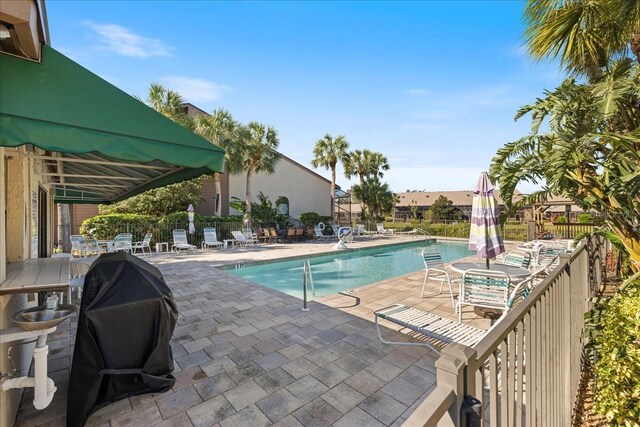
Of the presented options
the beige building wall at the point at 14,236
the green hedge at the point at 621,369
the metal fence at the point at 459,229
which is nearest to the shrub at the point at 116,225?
the beige building wall at the point at 14,236

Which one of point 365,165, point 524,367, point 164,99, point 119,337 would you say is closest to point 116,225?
point 164,99

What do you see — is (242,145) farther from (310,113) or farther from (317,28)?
(317,28)

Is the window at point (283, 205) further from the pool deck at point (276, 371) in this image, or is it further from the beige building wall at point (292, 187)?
the pool deck at point (276, 371)

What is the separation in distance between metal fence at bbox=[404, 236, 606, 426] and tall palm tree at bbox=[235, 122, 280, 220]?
17.1 meters

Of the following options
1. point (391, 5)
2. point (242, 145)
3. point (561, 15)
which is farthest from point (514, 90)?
point (242, 145)

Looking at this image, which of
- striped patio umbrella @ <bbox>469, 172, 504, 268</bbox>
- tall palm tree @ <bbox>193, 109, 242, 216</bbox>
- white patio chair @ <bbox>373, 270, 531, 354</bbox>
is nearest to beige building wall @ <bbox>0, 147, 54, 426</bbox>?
white patio chair @ <bbox>373, 270, 531, 354</bbox>

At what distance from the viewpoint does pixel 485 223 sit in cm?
542

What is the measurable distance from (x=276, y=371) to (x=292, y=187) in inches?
941

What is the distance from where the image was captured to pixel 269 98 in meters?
Result: 11.7

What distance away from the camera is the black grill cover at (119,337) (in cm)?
241

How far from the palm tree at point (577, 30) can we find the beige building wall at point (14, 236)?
23.0 feet

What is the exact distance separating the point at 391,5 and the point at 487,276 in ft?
25.3

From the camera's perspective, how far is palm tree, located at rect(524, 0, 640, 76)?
4309 mm

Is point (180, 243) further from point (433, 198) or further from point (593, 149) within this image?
point (433, 198)
